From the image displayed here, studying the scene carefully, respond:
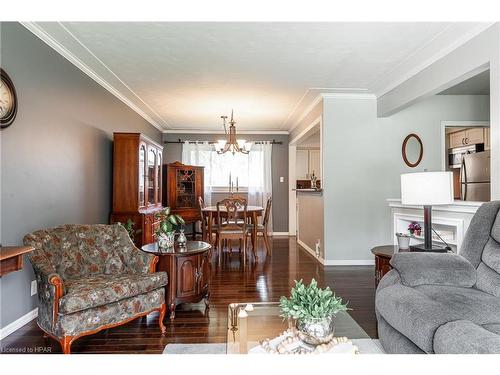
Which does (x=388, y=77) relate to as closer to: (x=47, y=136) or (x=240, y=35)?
(x=240, y=35)

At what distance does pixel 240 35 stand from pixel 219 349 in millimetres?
2531

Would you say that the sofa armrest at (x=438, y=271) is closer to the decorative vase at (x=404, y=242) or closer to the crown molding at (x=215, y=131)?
the decorative vase at (x=404, y=242)

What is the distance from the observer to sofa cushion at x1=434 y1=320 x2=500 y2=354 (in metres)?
1.23

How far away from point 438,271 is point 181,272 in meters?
1.91

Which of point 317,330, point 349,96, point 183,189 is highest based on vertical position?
point 349,96

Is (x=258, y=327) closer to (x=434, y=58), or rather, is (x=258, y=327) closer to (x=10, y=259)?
(x=10, y=259)

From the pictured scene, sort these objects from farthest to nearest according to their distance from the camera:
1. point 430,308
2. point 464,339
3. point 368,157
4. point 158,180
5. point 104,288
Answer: point 158,180 < point 368,157 < point 104,288 < point 430,308 < point 464,339

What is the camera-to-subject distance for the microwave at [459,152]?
5195 mm

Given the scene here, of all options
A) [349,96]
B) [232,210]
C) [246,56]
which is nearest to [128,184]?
[232,210]

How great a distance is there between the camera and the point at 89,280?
2.36 m

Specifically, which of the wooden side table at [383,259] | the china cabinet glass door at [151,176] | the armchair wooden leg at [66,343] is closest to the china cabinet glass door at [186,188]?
the china cabinet glass door at [151,176]

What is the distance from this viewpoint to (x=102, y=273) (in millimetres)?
2633

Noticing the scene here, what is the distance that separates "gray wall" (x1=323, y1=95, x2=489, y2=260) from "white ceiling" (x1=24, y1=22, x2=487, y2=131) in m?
0.47
